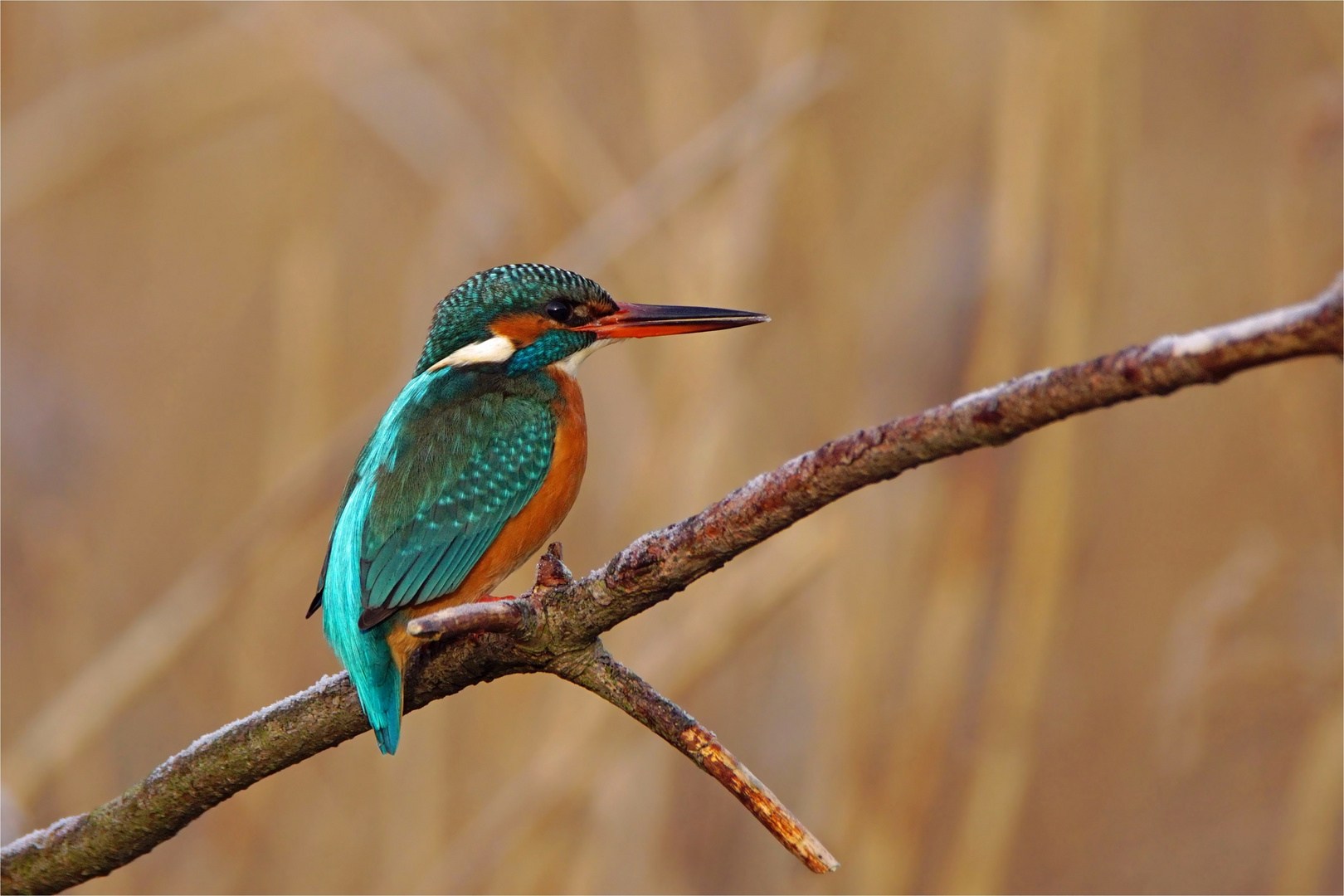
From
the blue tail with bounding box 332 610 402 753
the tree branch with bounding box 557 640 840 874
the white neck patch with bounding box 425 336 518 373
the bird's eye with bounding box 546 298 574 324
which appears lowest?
the tree branch with bounding box 557 640 840 874

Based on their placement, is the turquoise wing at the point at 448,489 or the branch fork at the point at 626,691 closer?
the branch fork at the point at 626,691

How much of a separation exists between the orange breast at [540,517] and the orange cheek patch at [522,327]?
14 cm

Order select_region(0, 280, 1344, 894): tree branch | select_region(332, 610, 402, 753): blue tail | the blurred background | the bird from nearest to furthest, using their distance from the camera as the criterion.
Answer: select_region(0, 280, 1344, 894): tree branch
select_region(332, 610, 402, 753): blue tail
the bird
the blurred background

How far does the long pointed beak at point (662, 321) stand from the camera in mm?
1955

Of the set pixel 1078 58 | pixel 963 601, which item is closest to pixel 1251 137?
pixel 1078 58

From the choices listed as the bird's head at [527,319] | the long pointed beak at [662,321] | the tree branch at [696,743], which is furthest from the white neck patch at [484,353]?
the tree branch at [696,743]

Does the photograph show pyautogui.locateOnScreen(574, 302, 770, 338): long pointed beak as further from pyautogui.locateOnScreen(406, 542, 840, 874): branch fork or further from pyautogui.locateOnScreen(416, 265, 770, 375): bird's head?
pyautogui.locateOnScreen(406, 542, 840, 874): branch fork

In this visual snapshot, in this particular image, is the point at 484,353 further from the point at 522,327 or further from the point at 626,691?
the point at 626,691

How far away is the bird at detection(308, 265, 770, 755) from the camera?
1627 mm

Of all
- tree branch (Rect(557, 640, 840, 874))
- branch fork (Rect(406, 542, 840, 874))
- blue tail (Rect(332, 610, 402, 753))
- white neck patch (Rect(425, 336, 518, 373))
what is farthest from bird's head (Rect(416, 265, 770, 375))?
tree branch (Rect(557, 640, 840, 874))

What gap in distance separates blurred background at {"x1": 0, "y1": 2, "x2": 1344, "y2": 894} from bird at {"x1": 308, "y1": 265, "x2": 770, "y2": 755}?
21 centimetres

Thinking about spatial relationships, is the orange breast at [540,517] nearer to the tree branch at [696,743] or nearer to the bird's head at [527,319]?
the bird's head at [527,319]

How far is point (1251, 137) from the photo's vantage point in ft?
10.4

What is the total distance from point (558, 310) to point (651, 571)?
1.15 metres
